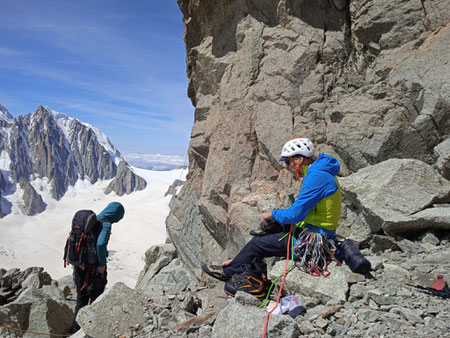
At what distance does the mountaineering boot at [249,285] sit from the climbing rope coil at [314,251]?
0.85 meters

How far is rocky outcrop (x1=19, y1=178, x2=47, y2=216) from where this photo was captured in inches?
6156

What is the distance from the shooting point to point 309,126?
11.4 meters

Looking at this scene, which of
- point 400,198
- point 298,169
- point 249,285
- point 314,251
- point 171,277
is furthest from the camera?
point 171,277

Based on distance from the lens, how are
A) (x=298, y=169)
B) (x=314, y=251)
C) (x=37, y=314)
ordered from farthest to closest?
(x=37, y=314) < (x=298, y=169) < (x=314, y=251)

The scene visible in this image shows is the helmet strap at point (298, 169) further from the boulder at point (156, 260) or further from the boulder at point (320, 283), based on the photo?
the boulder at point (156, 260)

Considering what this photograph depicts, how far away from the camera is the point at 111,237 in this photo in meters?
126

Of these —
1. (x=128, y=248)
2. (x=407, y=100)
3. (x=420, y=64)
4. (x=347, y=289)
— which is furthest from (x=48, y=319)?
(x=128, y=248)

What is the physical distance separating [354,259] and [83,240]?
23.3 feet

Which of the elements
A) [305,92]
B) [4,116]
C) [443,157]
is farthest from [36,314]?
[4,116]

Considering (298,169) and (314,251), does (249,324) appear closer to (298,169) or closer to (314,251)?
(314,251)

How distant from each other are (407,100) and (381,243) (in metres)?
4.92

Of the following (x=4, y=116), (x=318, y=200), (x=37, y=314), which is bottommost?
(x=37, y=314)

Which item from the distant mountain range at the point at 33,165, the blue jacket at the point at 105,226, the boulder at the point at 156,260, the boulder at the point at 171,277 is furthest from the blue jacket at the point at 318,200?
the distant mountain range at the point at 33,165

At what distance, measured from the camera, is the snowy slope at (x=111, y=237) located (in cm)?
10262
